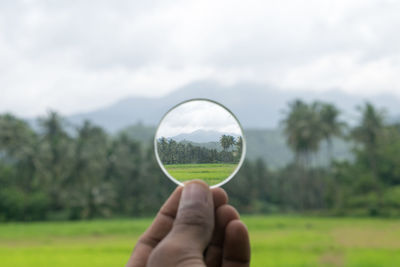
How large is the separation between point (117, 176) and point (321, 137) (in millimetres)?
18154

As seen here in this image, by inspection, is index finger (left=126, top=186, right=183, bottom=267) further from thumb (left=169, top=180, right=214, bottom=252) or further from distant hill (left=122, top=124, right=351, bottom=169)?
distant hill (left=122, top=124, right=351, bottom=169)

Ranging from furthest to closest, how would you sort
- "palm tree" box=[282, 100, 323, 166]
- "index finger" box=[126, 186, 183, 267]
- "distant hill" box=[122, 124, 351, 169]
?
1. "distant hill" box=[122, 124, 351, 169]
2. "palm tree" box=[282, 100, 323, 166]
3. "index finger" box=[126, 186, 183, 267]

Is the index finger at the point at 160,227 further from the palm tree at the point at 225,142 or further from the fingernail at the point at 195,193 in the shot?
Result: the palm tree at the point at 225,142

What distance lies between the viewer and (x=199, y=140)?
5.85ft

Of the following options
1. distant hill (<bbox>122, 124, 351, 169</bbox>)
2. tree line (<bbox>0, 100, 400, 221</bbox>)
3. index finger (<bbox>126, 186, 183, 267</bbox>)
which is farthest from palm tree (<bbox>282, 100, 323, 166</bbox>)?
index finger (<bbox>126, 186, 183, 267</bbox>)

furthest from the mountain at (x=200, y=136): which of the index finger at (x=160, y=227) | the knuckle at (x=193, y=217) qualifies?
the knuckle at (x=193, y=217)

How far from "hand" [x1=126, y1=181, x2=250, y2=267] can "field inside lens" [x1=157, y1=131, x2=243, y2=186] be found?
0.27ft

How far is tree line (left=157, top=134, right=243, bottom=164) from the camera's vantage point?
1.78 meters

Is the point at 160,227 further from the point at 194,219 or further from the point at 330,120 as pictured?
the point at 330,120

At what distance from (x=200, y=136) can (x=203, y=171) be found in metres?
0.16

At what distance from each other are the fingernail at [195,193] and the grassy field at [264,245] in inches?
463

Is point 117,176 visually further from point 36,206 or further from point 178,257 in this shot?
point 178,257

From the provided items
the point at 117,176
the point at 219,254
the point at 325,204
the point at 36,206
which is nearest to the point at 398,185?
the point at 325,204

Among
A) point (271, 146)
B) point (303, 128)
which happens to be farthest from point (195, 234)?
point (271, 146)
